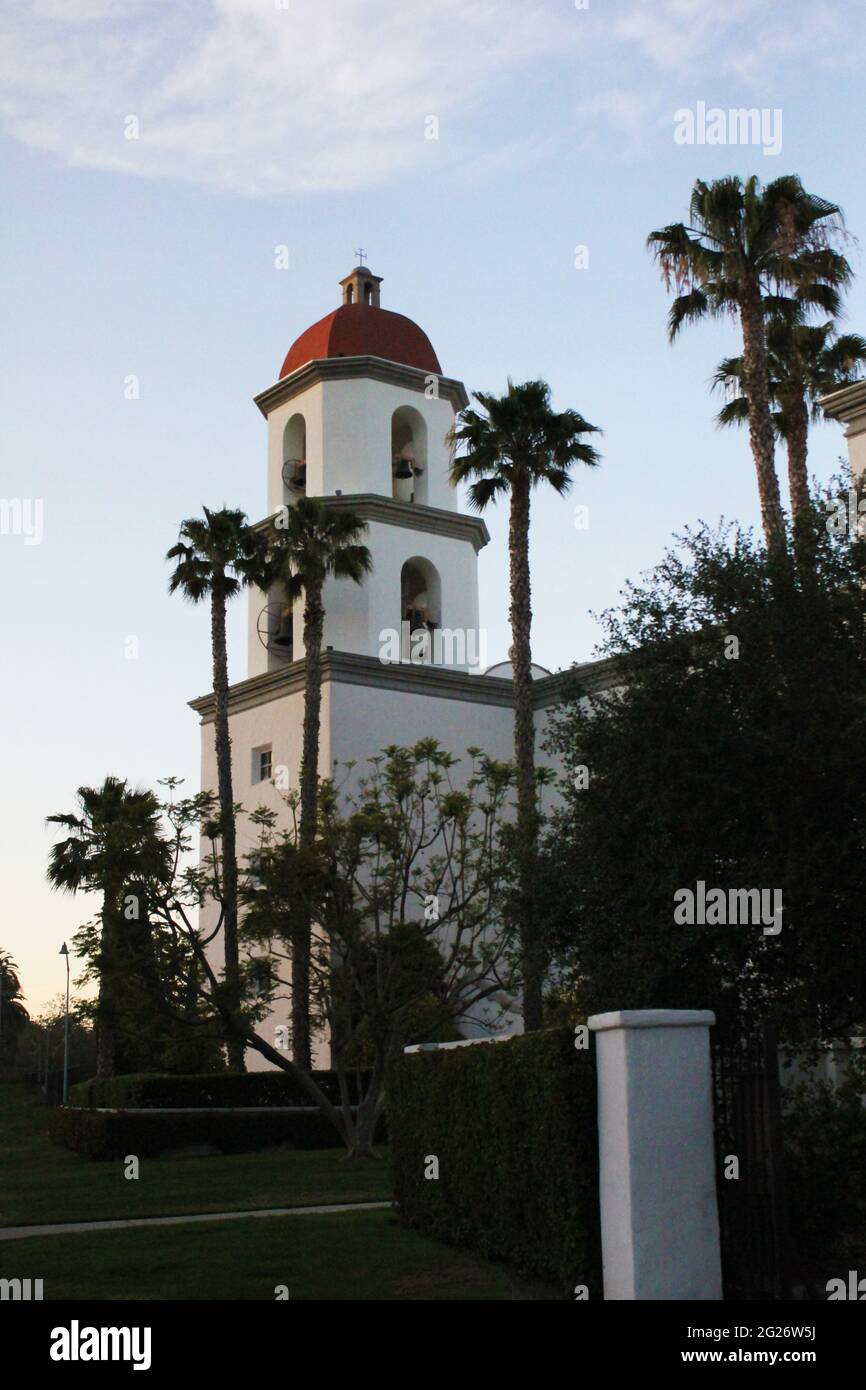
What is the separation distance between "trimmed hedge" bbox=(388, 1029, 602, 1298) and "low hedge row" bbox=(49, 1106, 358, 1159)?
12.5m

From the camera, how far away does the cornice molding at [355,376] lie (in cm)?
3788

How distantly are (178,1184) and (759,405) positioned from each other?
15.5m

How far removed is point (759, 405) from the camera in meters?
24.1

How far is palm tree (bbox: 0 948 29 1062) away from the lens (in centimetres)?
6831

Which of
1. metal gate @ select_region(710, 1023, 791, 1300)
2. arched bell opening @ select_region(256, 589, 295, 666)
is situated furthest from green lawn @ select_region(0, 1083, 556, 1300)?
arched bell opening @ select_region(256, 589, 295, 666)

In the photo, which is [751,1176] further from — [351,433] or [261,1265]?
[351,433]

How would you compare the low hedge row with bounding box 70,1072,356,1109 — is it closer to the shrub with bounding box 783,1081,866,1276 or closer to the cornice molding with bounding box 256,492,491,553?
the cornice molding with bounding box 256,492,491,553

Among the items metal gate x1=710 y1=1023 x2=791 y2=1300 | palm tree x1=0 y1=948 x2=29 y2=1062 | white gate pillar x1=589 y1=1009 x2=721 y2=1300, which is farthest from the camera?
palm tree x1=0 y1=948 x2=29 y2=1062

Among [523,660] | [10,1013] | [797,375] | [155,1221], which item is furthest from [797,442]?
[10,1013]

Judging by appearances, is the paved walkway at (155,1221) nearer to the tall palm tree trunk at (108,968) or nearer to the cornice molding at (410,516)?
the tall palm tree trunk at (108,968)

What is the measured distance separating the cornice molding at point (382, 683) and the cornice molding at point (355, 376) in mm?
7207

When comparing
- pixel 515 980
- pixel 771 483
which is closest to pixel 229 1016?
pixel 515 980
